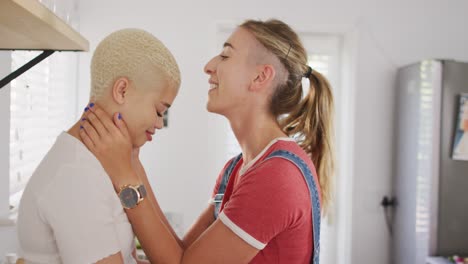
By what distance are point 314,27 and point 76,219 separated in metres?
2.60

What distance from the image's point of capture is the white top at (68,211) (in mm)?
691

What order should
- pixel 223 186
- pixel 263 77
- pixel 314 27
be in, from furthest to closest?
1. pixel 314 27
2. pixel 223 186
3. pixel 263 77

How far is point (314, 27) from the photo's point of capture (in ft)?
9.88

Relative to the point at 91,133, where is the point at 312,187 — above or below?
below

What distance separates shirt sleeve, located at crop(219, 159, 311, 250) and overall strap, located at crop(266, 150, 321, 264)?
0.08 feet

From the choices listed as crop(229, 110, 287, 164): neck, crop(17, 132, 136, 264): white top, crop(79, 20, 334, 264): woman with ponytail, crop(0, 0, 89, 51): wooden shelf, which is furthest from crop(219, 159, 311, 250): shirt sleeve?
crop(0, 0, 89, 51): wooden shelf

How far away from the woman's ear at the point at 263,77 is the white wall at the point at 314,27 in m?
1.77

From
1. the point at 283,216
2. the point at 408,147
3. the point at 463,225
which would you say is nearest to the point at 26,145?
the point at 283,216

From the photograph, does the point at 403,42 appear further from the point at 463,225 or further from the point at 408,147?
the point at 463,225

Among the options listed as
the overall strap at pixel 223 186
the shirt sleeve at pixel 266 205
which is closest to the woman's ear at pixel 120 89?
the shirt sleeve at pixel 266 205

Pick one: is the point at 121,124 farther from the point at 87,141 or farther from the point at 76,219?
the point at 76,219

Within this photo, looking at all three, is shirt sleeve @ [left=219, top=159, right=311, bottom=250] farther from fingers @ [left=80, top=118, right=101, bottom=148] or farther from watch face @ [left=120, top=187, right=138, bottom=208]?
fingers @ [left=80, top=118, right=101, bottom=148]

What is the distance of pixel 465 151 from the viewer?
2.60 metres

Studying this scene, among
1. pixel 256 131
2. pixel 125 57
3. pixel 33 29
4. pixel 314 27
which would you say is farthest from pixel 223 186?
pixel 314 27
